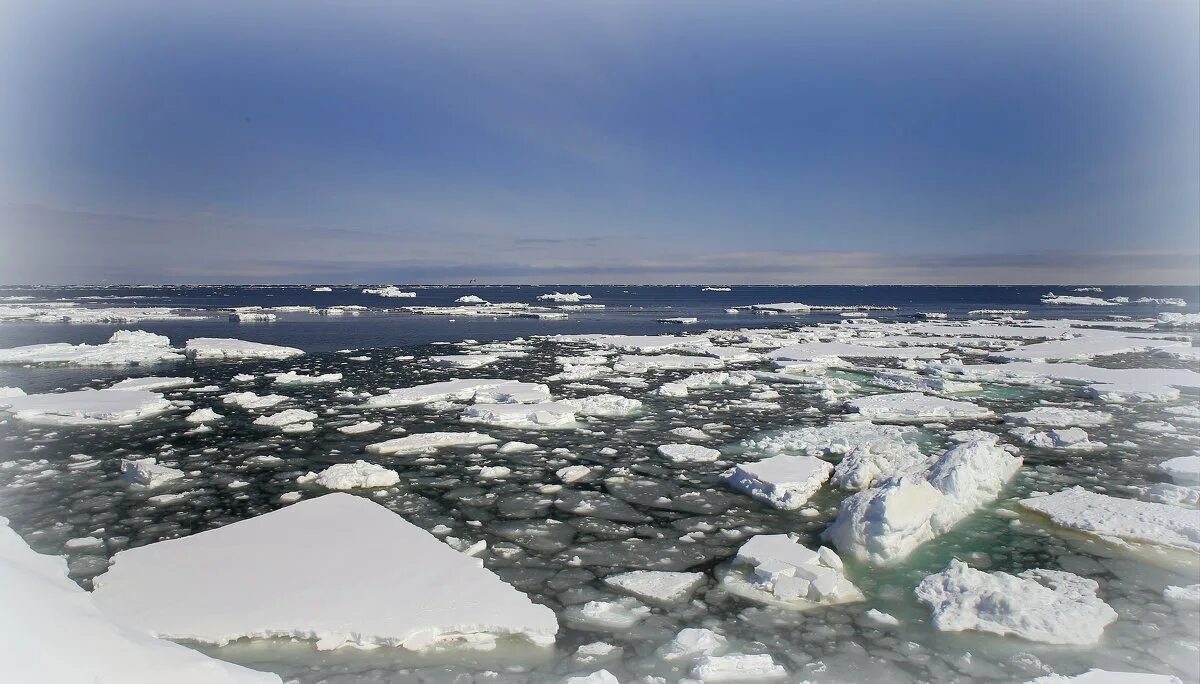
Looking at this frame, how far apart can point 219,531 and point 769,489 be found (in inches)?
237

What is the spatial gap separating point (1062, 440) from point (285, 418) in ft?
44.2

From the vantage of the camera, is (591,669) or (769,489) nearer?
(591,669)

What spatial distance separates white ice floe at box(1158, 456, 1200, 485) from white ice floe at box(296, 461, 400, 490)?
10.5m

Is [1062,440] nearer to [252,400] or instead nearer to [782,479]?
[782,479]

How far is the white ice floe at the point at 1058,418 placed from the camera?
11617mm

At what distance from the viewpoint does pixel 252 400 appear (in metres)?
13.5

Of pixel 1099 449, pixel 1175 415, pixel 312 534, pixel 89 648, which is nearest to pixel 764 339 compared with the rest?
pixel 1175 415

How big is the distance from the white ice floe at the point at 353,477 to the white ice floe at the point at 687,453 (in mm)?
3915

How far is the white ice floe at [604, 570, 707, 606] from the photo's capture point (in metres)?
5.38

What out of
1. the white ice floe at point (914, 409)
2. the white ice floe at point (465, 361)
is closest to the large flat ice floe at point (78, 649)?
the white ice floe at point (914, 409)

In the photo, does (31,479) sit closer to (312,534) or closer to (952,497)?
(312,534)

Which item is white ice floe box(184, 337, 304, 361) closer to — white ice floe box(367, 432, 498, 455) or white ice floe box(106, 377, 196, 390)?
white ice floe box(106, 377, 196, 390)

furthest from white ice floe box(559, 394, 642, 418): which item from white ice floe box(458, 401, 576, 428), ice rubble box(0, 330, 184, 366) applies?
ice rubble box(0, 330, 184, 366)

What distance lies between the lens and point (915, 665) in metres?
4.44
